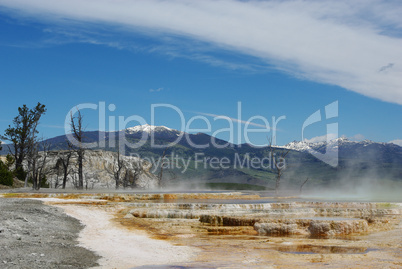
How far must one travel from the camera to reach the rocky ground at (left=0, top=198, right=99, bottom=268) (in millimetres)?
9070

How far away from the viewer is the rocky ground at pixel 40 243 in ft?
29.8

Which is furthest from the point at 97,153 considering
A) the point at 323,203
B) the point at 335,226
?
the point at 335,226

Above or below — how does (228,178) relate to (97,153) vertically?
below

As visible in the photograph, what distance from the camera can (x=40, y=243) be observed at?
11180mm

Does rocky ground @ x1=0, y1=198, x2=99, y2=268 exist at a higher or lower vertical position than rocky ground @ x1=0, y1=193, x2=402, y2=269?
higher

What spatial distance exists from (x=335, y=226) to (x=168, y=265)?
828 centimetres

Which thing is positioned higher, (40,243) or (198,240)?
(40,243)

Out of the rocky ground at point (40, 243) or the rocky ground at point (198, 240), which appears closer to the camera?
the rocky ground at point (40, 243)

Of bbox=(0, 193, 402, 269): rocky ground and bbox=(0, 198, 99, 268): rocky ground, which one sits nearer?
bbox=(0, 198, 99, 268): rocky ground

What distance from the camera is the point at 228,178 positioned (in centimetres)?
17025

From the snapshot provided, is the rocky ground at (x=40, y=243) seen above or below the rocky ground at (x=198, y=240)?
above

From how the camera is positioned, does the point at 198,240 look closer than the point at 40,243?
No

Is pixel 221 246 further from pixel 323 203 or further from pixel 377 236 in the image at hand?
pixel 323 203

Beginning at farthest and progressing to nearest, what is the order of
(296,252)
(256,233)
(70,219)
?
(70,219) → (256,233) → (296,252)
